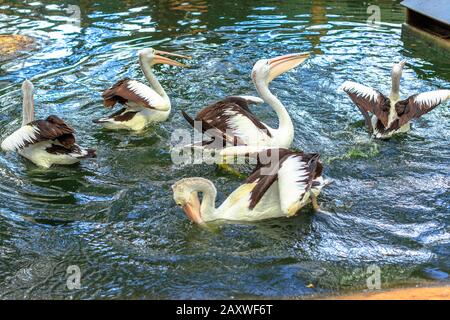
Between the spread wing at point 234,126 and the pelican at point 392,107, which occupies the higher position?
the spread wing at point 234,126

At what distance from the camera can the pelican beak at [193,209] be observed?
4137 millimetres

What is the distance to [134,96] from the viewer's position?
5.84 m

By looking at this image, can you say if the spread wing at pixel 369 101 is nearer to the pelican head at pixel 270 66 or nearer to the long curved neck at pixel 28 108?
the pelican head at pixel 270 66

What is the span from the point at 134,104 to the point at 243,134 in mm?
1385

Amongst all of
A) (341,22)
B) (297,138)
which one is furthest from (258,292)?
(341,22)

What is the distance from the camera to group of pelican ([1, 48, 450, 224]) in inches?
163

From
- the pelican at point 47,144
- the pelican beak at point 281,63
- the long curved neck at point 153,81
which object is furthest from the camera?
the long curved neck at point 153,81

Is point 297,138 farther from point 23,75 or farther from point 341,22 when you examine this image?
point 341,22

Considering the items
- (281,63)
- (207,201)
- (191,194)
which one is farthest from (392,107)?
(191,194)

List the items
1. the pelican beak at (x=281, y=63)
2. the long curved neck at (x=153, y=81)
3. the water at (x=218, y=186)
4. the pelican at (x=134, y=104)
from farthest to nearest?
the long curved neck at (x=153, y=81)
the pelican at (x=134, y=104)
the pelican beak at (x=281, y=63)
the water at (x=218, y=186)

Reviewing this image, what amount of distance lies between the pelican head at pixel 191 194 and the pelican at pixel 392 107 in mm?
2101

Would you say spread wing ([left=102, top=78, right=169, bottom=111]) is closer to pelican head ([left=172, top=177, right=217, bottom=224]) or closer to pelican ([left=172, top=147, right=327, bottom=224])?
pelican ([left=172, top=147, right=327, bottom=224])

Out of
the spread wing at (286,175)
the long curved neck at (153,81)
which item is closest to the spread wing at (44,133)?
the long curved neck at (153,81)

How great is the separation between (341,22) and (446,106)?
10.8 ft
